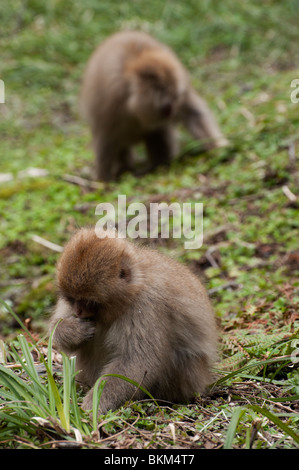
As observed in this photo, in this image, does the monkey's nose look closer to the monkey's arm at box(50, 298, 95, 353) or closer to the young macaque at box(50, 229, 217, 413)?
the young macaque at box(50, 229, 217, 413)

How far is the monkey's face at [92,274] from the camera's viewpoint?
3.53 m

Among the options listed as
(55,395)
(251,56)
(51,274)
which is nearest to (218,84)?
(251,56)

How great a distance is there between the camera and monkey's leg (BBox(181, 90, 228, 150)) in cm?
955

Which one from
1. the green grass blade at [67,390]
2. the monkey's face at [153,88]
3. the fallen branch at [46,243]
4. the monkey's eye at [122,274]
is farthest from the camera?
the monkey's face at [153,88]

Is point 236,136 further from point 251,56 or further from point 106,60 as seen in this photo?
point 251,56

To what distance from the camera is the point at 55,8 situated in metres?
13.9

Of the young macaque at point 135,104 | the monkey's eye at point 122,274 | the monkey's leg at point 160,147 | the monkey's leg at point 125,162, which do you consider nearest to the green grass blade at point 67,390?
the monkey's eye at point 122,274

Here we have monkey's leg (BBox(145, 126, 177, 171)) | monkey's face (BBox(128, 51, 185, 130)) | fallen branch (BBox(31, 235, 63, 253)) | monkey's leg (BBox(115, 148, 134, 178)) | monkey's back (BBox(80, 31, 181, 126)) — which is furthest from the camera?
monkey's leg (BBox(115, 148, 134, 178))

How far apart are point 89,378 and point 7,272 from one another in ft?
11.1

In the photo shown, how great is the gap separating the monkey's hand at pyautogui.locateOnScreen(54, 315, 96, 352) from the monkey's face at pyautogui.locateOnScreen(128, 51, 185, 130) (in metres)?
5.76

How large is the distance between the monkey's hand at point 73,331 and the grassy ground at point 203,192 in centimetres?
43

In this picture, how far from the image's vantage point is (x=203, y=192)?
7738mm

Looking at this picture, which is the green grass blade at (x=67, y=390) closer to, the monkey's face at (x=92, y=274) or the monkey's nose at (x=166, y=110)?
the monkey's face at (x=92, y=274)

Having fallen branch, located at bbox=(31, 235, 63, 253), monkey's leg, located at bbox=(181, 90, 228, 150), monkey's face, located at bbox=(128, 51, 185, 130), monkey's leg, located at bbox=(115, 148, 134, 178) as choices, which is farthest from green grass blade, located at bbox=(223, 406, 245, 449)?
monkey's leg, located at bbox=(115, 148, 134, 178)
